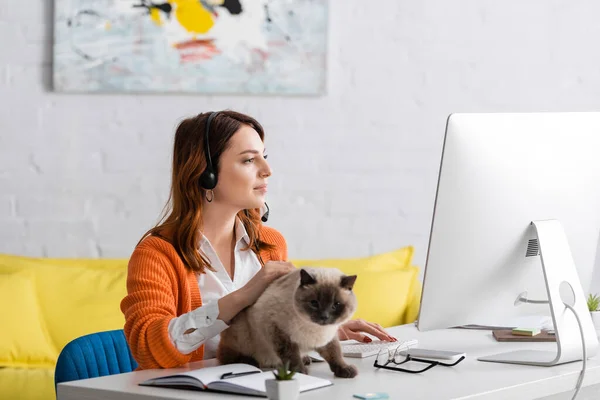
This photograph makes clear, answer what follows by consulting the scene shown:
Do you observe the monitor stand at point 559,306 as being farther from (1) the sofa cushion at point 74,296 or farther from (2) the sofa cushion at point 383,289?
(1) the sofa cushion at point 74,296

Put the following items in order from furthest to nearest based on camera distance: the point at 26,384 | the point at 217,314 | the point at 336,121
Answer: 1. the point at 336,121
2. the point at 26,384
3. the point at 217,314

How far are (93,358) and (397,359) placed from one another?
64 centimetres

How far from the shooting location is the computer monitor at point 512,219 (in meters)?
1.48

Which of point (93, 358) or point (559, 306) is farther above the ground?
point (559, 306)

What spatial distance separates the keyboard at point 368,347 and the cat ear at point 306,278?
327mm

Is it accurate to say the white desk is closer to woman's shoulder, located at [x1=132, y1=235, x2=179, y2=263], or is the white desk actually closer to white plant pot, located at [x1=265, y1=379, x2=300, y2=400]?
white plant pot, located at [x1=265, y1=379, x2=300, y2=400]

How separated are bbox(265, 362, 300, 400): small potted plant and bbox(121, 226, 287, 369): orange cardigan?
437mm

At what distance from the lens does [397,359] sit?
5.29ft

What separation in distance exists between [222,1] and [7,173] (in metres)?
1.00

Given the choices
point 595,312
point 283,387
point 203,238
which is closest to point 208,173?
point 203,238

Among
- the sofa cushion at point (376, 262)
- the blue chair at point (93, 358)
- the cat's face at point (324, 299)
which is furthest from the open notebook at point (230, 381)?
the sofa cushion at point (376, 262)

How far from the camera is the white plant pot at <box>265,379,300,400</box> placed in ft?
3.87

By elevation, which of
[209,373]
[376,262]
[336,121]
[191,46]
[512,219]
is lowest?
[376,262]

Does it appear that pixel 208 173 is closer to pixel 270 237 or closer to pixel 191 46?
pixel 270 237
